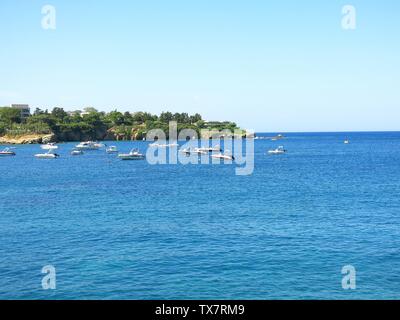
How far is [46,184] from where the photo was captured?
58.6 meters

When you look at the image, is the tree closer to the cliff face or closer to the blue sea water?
the cliff face

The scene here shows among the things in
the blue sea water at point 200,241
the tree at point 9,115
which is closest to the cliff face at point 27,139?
the tree at point 9,115

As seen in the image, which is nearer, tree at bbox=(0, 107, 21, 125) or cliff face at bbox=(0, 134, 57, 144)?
cliff face at bbox=(0, 134, 57, 144)

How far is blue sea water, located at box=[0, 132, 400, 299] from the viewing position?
65.5 feet

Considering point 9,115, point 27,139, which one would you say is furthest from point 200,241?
point 9,115

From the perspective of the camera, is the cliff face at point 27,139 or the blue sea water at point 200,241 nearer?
the blue sea water at point 200,241

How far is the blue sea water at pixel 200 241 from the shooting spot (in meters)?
20.0

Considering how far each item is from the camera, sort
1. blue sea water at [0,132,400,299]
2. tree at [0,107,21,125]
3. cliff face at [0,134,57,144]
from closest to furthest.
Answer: blue sea water at [0,132,400,299]
cliff face at [0,134,57,144]
tree at [0,107,21,125]

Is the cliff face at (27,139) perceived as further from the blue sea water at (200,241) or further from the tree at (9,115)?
the blue sea water at (200,241)

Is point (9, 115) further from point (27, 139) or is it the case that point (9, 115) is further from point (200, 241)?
point (200, 241)

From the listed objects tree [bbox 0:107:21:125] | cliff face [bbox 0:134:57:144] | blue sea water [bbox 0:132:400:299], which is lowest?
blue sea water [bbox 0:132:400:299]

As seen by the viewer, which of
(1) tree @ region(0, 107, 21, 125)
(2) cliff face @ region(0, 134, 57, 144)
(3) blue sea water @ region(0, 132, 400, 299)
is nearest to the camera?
(3) blue sea water @ region(0, 132, 400, 299)

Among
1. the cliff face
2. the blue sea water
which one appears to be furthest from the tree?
the blue sea water
